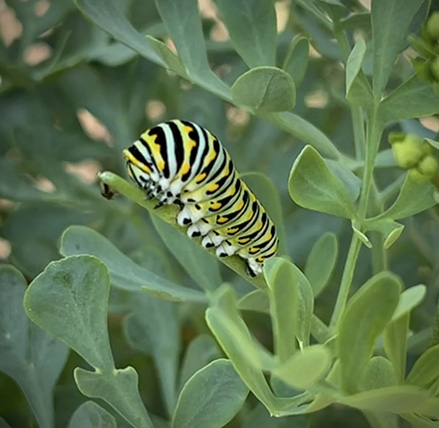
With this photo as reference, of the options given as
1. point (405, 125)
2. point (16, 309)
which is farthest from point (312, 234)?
point (16, 309)

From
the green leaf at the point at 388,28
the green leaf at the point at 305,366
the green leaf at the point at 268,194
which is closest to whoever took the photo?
the green leaf at the point at 305,366

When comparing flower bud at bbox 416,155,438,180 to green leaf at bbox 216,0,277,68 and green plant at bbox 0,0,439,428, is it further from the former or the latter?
green leaf at bbox 216,0,277,68

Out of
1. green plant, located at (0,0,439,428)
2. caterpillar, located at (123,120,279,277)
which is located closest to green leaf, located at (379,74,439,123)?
green plant, located at (0,0,439,428)

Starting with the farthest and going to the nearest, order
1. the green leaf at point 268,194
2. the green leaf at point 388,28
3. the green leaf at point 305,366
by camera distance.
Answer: the green leaf at point 268,194 < the green leaf at point 388,28 < the green leaf at point 305,366

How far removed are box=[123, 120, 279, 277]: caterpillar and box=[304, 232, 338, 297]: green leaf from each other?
3 centimetres

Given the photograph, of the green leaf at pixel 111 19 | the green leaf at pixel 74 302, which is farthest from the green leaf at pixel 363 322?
the green leaf at pixel 111 19

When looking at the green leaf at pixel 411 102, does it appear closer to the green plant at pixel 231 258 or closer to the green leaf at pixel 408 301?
the green plant at pixel 231 258

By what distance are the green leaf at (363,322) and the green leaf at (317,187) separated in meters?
0.06

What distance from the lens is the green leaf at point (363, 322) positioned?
0.29 m

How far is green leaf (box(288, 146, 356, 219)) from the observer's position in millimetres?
349

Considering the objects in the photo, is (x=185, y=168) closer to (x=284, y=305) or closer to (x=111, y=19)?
(x=111, y=19)

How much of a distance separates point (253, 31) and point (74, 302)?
159 millimetres

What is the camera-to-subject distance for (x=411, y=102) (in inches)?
14.9

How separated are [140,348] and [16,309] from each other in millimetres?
95
